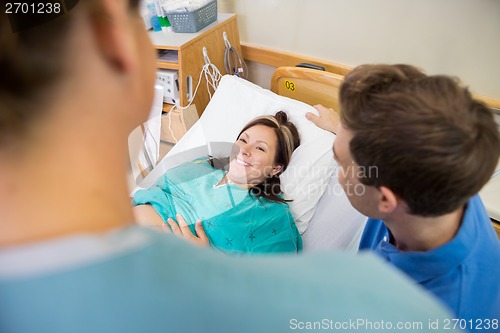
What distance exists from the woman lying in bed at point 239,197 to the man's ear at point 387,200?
654mm

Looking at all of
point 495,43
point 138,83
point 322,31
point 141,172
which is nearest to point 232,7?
point 322,31

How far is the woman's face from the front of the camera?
1769 mm

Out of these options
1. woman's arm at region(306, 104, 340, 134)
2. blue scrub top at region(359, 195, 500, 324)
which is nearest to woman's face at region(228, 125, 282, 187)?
woman's arm at region(306, 104, 340, 134)

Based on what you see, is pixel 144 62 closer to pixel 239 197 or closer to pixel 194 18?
pixel 239 197

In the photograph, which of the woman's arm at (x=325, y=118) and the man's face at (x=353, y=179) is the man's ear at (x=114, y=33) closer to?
the man's face at (x=353, y=179)

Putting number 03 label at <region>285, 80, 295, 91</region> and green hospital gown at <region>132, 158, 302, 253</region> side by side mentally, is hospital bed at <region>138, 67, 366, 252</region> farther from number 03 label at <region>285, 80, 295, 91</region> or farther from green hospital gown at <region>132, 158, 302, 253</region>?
green hospital gown at <region>132, 158, 302, 253</region>

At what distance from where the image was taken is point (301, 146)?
188 cm

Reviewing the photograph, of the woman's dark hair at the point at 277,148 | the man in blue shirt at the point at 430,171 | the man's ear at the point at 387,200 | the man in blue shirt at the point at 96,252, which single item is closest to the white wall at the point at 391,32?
the woman's dark hair at the point at 277,148

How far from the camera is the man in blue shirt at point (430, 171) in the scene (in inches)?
29.9

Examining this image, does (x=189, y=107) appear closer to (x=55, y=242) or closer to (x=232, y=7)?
(x=232, y=7)

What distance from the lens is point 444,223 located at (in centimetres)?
88

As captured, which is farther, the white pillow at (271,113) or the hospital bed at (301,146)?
the white pillow at (271,113)

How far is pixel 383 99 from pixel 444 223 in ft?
1.14

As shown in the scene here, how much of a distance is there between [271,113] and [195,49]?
2.05 feet
